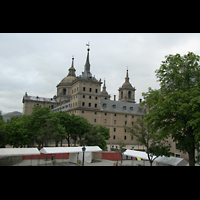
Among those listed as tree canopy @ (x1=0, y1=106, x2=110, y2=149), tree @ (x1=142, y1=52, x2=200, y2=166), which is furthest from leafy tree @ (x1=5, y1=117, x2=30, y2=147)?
tree @ (x1=142, y1=52, x2=200, y2=166)

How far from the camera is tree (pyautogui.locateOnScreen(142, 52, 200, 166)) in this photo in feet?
54.5

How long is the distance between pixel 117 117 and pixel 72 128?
24537mm

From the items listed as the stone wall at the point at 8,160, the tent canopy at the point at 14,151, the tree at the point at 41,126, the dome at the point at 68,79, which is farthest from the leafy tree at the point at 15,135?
the dome at the point at 68,79

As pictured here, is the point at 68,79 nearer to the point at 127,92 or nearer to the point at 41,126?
the point at 127,92

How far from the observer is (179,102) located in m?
17.5

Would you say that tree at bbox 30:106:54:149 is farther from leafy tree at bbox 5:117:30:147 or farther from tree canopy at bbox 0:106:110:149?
leafy tree at bbox 5:117:30:147

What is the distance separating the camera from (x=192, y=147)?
59.0ft
